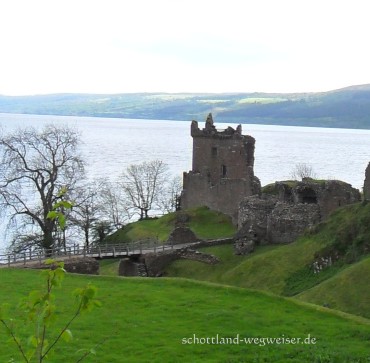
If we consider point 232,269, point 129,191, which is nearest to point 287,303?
point 232,269

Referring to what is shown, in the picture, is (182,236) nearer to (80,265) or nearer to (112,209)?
(80,265)

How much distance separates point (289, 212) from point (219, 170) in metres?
19.1

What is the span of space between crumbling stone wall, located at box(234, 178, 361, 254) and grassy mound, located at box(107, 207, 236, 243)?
18.9 ft

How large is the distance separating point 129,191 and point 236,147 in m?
22.2

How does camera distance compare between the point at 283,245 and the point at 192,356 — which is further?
the point at 283,245

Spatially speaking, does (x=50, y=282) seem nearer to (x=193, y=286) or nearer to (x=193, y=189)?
(x=193, y=286)

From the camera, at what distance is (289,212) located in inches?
1714

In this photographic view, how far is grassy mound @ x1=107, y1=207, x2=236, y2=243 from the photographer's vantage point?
174ft

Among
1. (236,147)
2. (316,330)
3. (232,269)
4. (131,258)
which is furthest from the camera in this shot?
(236,147)

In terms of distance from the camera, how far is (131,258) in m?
44.7

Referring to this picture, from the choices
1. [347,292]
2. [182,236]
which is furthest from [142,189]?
[347,292]

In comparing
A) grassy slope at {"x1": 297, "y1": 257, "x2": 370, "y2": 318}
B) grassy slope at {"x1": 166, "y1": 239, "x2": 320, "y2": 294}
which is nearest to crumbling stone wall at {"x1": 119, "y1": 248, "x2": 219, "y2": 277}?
grassy slope at {"x1": 166, "y1": 239, "x2": 320, "y2": 294}

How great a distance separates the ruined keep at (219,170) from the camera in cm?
5672

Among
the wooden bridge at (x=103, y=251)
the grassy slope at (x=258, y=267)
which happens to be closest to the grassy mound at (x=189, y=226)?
the wooden bridge at (x=103, y=251)
